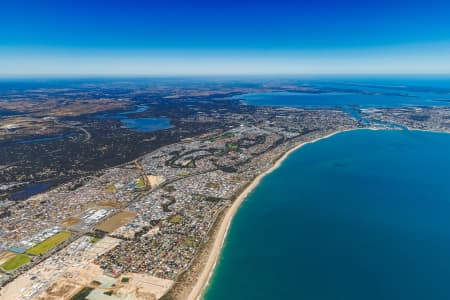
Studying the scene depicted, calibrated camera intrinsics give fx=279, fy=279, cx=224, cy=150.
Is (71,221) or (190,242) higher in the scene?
(71,221)

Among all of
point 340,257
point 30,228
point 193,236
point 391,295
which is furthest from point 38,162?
point 391,295

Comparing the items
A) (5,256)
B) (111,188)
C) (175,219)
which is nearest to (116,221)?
(175,219)

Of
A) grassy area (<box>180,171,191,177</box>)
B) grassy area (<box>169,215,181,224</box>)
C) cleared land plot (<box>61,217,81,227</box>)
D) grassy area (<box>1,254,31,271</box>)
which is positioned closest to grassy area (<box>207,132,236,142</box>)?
grassy area (<box>180,171,191,177</box>)

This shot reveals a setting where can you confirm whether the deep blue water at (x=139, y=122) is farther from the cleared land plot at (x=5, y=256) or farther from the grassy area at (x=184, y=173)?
the cleared land plot at (x=5, y=256)

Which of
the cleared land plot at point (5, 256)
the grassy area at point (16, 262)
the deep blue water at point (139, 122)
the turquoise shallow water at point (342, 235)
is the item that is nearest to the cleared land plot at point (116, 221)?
the grassy area at point (16, 262)

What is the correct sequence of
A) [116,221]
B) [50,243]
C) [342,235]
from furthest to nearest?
[116,221]
[342,235]
[50,243]

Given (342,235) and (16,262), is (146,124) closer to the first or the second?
(16,262)
